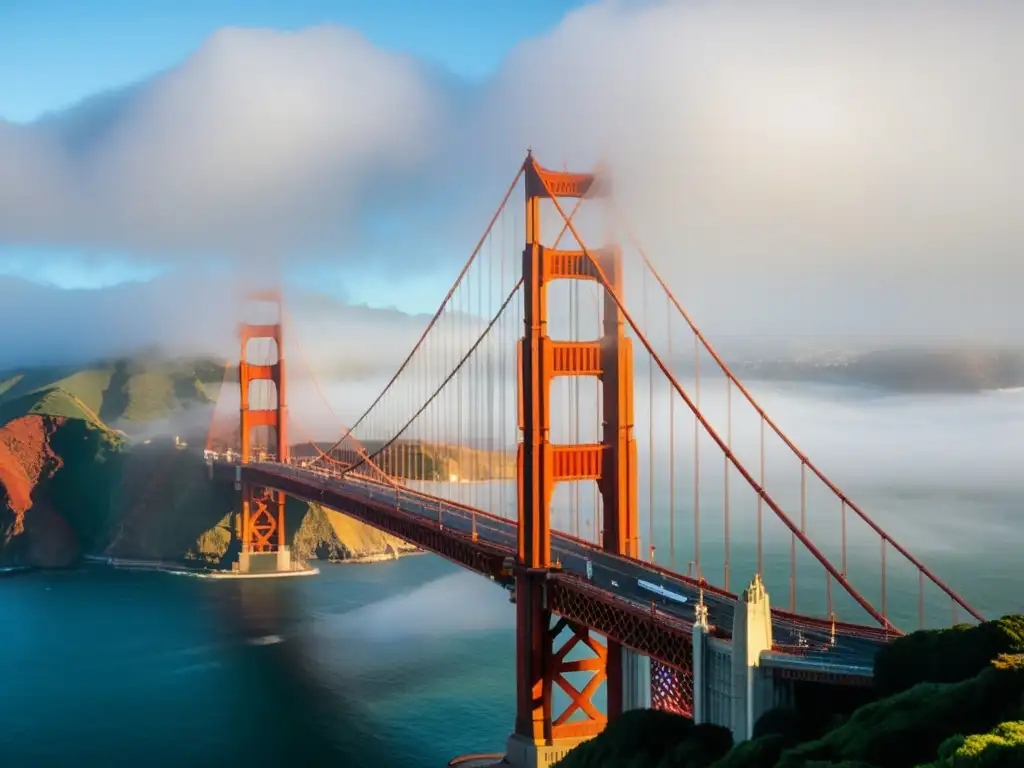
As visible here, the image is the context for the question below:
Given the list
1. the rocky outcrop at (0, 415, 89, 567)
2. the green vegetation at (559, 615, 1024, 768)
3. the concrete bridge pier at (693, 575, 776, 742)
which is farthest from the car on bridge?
the rocky outcrop at (0, 415, 89, 567)

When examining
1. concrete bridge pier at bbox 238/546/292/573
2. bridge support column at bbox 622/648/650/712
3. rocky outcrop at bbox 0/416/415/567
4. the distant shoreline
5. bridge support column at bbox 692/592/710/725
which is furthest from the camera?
rocky outcrop at bbox 0/416/415/567

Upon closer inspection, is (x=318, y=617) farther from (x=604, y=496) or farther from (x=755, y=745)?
(x=755, y=745)

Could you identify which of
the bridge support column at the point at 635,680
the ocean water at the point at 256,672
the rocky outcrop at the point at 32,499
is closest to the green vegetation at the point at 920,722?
the bridge support column at the point at 635,680

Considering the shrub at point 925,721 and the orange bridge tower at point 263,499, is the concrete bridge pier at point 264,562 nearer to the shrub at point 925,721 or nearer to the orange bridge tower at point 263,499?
the orange bridge tower at point 263,499

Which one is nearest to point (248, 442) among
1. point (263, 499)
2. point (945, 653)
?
point (263, 499)

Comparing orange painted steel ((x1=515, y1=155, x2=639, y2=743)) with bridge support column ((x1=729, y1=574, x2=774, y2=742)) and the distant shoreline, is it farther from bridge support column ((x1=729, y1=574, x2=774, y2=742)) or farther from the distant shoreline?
the distant shoreline

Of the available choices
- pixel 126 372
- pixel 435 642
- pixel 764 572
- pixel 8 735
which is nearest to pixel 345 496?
pixel 435 642

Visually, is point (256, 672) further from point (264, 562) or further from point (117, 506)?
point (117, 506)
